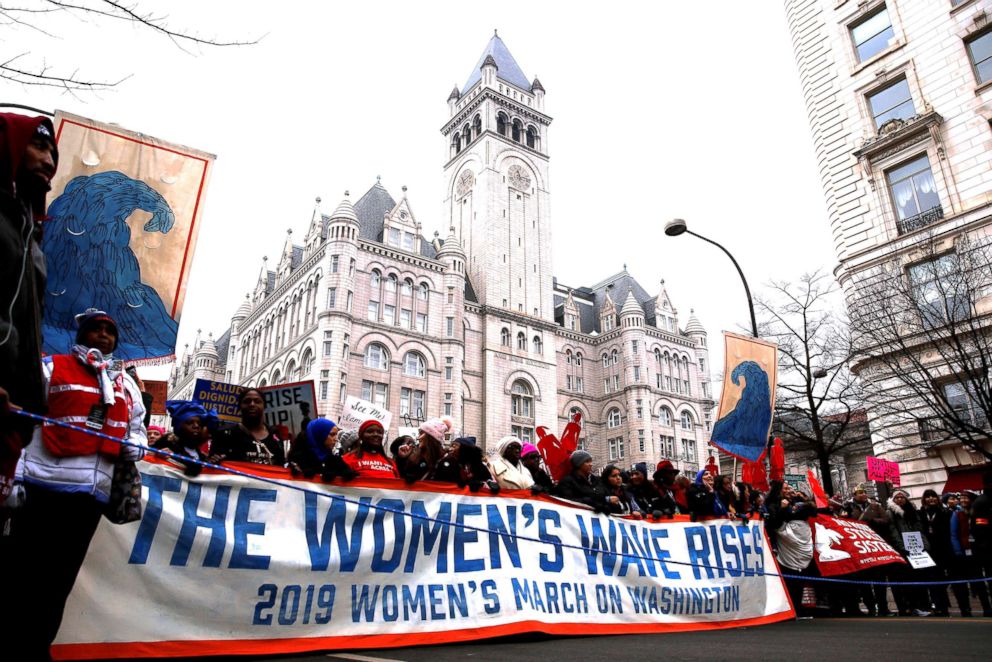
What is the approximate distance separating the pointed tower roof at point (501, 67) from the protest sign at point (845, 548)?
6258cm

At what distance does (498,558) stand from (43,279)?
16.0ft

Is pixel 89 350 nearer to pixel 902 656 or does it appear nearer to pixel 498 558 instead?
pixel 498 558

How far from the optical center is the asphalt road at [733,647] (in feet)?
16.4

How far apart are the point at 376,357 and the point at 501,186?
2224 cm

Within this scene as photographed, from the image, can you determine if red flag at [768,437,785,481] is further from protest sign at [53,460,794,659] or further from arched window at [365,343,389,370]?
arched window at [365,343,389,370]

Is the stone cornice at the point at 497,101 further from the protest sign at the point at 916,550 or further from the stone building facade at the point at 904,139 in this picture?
the protest sign at the point at 916,550

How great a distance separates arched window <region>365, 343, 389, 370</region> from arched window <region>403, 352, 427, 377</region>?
4.95 ft

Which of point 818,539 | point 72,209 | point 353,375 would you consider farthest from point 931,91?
point 353,375

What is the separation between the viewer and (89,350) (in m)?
3.72

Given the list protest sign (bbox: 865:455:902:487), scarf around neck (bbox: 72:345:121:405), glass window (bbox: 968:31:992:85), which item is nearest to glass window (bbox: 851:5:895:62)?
glass window (bbox: 968:31:992:85)

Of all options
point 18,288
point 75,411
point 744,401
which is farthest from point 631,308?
point 18,288

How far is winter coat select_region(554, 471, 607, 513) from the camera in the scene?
780 centimetres

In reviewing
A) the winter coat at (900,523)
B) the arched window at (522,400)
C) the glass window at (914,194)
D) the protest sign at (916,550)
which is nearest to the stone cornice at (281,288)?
the arched window at (522,400)

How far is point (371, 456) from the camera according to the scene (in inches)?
269
